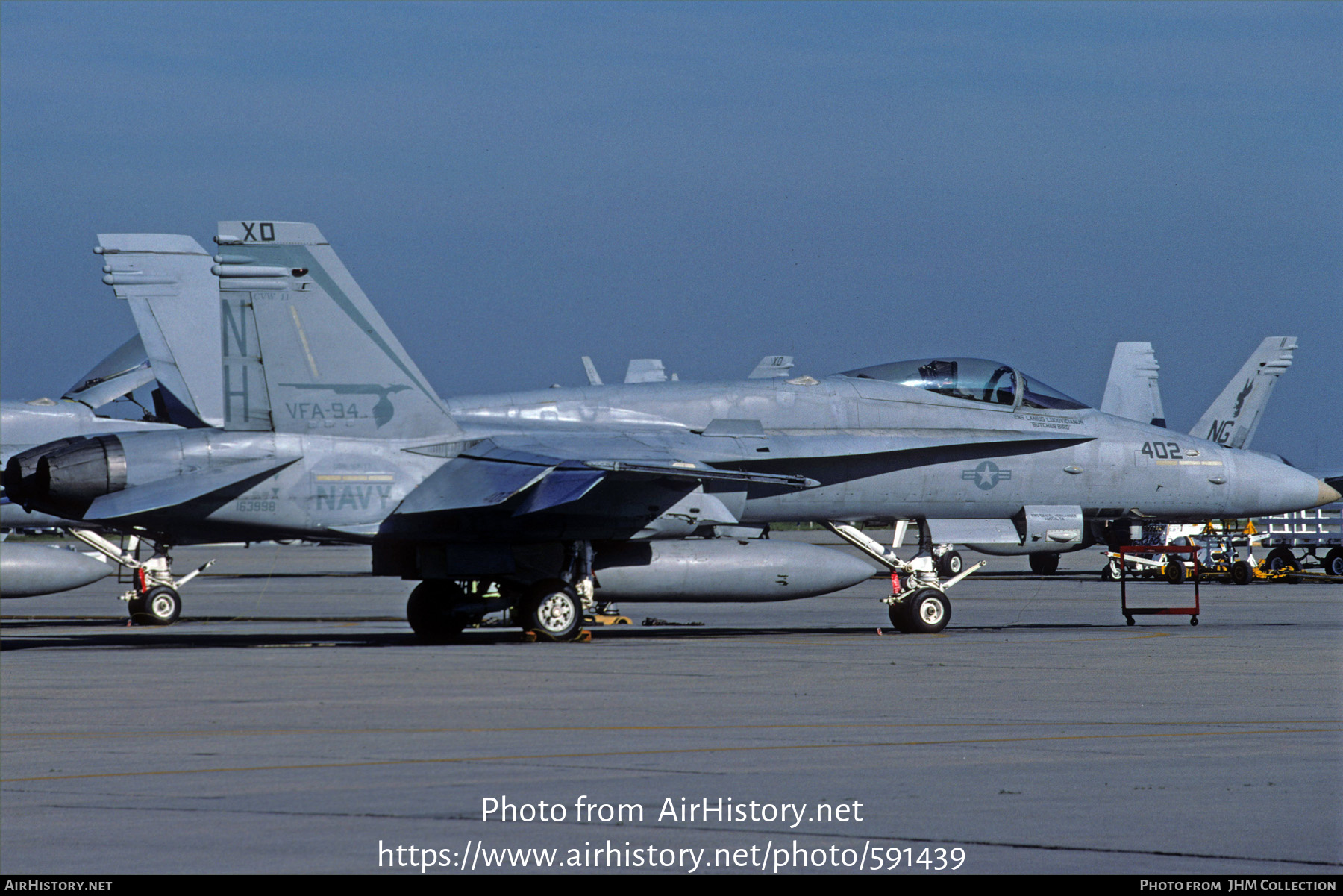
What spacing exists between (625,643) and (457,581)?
7.23 ft

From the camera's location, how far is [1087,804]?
6.62 metres

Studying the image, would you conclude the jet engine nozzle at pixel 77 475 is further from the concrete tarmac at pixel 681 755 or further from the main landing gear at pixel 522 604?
the main landing gear at pixel 522 604

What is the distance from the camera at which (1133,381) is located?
4369 centimetres

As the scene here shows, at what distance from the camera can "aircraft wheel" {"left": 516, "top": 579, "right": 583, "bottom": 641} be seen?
16.3 m

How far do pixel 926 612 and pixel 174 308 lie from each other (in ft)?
32.9

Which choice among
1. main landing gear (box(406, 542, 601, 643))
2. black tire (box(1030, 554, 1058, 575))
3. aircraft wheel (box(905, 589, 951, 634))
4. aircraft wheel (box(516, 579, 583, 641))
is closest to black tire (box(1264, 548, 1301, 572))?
black tire (box(1030, 554, 1058, 575))

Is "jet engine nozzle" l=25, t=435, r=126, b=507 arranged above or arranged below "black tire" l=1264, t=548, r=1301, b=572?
above

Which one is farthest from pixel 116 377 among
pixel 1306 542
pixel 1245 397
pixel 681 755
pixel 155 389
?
pixel 1306 542

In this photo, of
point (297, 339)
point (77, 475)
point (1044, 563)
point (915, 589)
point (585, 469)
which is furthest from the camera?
point (1044, 563)

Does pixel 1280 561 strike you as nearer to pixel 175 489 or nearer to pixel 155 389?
pixel 155 389

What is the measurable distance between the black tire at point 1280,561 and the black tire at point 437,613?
24.5 meters

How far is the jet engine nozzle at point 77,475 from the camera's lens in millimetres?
14680

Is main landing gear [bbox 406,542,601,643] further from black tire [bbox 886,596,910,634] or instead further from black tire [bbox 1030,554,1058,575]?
black tire [bbox 1030,554,1058,575]

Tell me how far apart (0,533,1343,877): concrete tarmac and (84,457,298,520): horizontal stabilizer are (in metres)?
1.42
